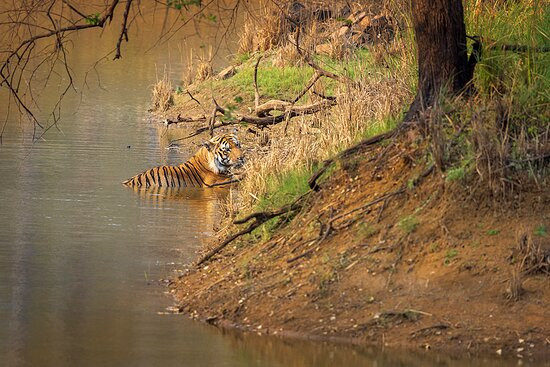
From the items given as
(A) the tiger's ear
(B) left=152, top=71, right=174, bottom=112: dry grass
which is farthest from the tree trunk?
(B) left=152, top=71, right=174, bottom=112: dry grass

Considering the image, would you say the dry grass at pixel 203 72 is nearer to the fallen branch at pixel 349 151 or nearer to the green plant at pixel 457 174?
the fallen branch at pixel 349 151

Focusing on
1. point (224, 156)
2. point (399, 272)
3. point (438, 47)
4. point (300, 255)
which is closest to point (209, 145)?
point (224, 156)

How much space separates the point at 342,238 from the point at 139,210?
4519mm

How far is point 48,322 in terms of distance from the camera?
8.45 metres

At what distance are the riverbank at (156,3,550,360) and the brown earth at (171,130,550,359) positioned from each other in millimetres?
10

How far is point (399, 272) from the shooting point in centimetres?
849

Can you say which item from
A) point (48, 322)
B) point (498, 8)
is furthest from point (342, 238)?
point (498, 8)

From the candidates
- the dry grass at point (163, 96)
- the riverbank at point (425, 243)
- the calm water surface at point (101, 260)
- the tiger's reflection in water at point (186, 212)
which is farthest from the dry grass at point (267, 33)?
the riverbank at point (425, 243)

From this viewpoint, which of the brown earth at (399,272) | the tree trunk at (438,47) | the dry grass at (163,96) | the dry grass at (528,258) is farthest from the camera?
the dry grass at (163,96)

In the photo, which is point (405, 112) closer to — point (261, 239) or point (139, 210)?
point (261, 239)

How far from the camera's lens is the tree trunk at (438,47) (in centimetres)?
971

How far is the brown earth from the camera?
26.1 ft

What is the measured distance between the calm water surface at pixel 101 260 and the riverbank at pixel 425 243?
0.27 m

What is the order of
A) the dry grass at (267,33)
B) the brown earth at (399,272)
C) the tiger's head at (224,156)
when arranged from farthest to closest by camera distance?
the dry grass at (267,33)
the tiger's head at (224,156)
the brown earth at (399,272)
